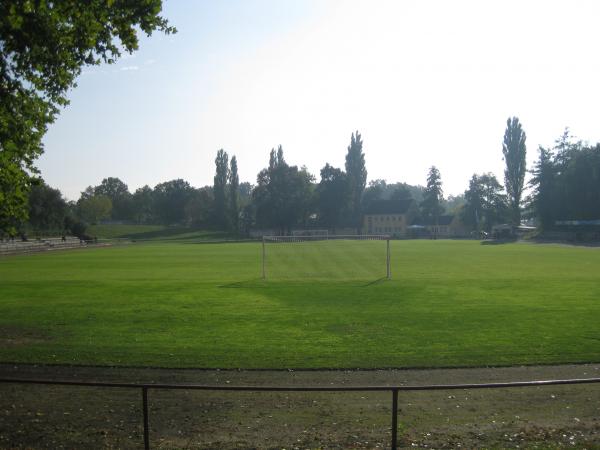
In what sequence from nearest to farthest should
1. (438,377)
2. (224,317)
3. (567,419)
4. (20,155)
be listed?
(567,419) → (438,377) → (20,155) → (224,317)

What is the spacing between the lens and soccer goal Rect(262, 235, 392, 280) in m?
31.6

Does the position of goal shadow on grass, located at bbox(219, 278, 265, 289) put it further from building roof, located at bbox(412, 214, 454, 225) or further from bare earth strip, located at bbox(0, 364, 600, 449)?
Result: building roof, located at bbox(412, 214, 454, 225)

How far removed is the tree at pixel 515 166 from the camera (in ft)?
368

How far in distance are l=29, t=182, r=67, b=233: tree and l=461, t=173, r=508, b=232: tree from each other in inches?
3730

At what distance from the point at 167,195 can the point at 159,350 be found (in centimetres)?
16380

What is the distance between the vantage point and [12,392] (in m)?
10.5

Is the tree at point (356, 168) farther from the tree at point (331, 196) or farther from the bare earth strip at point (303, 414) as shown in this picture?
the bare earth strip at point (303, 414)

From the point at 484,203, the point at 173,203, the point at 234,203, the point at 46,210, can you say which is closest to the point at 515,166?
the point at 484,203

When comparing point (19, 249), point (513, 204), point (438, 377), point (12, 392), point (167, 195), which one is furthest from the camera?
point (167, 195)

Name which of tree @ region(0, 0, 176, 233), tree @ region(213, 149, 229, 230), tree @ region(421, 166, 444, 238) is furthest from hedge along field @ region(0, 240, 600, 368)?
tree @ region(421, 166, 444, 238)

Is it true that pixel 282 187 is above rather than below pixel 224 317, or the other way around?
above

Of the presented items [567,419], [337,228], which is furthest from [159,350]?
[337,228]

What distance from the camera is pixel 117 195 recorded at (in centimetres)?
18525

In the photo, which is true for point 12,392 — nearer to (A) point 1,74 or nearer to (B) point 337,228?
(A) point 1,74
